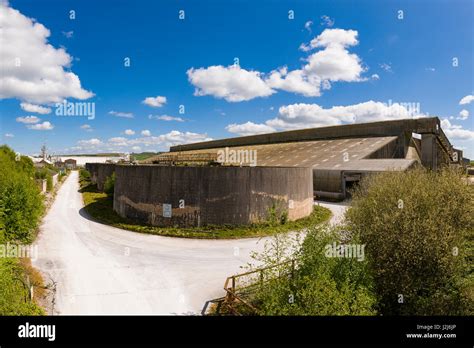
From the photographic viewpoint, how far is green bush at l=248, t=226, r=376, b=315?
691 centimetres

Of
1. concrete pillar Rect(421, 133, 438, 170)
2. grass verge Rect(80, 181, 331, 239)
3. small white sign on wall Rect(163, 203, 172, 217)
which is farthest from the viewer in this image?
concrete pillar Rect(421, 133, 438, 170)

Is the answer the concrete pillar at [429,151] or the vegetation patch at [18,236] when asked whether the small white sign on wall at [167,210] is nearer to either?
the vegetation patch at [18,236]

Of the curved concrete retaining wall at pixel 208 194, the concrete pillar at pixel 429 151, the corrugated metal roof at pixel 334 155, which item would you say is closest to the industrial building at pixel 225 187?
the curved concrete retaining wall at pixel 208 194

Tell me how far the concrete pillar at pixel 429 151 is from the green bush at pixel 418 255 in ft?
91.3

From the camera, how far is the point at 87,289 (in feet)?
34.7

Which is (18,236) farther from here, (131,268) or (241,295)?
(241,295)

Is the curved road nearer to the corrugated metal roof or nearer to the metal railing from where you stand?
the metal railing

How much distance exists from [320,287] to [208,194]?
11943 millimetres

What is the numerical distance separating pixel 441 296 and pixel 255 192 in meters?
11.7

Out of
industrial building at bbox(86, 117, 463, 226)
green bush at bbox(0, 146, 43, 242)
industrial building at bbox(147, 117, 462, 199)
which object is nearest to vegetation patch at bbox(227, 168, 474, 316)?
industrial building at bbox(86, 117, 463, 226)

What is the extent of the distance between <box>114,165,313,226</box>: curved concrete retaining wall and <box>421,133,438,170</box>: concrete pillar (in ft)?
76.3

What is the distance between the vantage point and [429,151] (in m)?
33.5

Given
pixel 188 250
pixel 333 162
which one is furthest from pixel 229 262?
pixel 333 162
